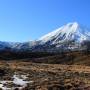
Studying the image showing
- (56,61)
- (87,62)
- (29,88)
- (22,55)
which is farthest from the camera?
(22,55)

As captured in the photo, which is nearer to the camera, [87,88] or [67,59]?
[87,88]

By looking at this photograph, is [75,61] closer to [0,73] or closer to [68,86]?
[0,73]

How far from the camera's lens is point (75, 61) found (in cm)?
10894

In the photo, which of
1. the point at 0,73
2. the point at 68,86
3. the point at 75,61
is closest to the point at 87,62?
the point at 75,61

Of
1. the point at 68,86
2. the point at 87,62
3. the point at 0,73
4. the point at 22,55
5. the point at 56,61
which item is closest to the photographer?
the point at 68,86

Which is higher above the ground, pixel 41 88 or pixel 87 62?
pixel 87 62

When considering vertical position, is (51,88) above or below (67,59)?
below

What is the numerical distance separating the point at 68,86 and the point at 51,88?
2.31m

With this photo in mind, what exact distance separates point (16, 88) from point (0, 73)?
15.5m

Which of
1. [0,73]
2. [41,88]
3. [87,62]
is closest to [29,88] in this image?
[41,88]

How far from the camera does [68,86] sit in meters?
31.4

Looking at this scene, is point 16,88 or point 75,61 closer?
point 16,88

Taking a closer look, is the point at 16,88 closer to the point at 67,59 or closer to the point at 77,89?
the point at 77,89

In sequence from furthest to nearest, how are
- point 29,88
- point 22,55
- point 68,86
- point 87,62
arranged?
point 22,55, point 87,62, point 68,86, point 29,88
